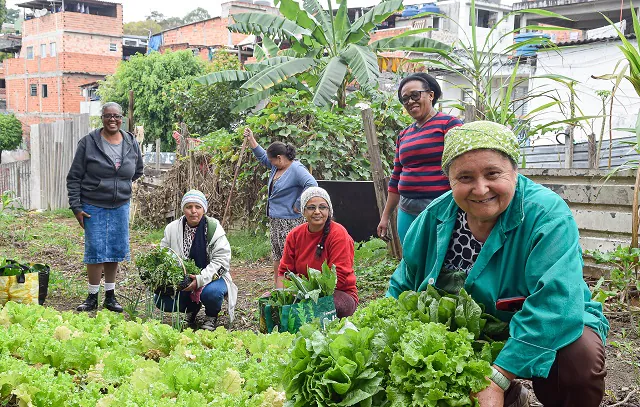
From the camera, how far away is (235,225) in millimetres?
10641

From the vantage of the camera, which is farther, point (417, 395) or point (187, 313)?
point (187, 313)

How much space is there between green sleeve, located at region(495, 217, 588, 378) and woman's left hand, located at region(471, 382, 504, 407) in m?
0.08

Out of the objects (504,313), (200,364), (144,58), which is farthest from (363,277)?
(144,58)

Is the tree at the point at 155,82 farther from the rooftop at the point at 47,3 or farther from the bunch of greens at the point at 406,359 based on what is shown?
the bunch of greens at the point at 406,359

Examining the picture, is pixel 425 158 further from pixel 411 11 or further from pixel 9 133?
pixel 9 133

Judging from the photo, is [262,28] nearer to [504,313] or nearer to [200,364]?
[200,364]

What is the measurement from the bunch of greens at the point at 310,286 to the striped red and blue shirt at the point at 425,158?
1077 mm

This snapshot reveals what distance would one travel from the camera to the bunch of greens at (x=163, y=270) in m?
5.29

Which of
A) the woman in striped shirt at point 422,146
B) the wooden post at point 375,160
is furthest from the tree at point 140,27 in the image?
the woman in striped shirt at point 422,146

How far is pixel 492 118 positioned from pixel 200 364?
3.29 m

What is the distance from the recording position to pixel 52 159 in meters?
15.3

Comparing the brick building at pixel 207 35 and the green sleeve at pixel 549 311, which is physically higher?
the brick building at pixel 207 35

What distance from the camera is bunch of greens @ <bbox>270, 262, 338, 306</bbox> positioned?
449 centimetres

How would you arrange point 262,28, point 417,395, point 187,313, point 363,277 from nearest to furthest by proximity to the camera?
point 417,395 < point 187,313 < point 363,277 < point 262,28
